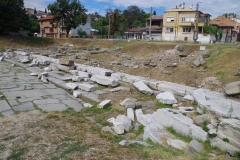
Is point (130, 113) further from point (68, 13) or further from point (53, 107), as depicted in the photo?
point (68, 13)

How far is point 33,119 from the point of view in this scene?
14.4 feet

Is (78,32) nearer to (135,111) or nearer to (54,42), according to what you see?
(54,42)

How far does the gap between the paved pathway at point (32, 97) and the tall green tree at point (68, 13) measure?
2848 cm

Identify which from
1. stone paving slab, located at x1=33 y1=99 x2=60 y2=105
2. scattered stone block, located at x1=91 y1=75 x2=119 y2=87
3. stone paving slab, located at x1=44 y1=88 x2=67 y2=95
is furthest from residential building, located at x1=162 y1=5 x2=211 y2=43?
stone paving slab, located at x1=33 y1=99 x2=60 y2=105

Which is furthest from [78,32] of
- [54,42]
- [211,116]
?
[211,116]

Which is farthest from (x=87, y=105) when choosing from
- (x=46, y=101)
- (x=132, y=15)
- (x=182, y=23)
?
(x=132, y=15)

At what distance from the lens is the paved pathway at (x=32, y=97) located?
17.4ft

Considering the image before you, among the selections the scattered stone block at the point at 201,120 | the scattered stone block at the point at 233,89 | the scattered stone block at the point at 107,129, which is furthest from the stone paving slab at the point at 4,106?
the scattered stone block at the point at 233,89

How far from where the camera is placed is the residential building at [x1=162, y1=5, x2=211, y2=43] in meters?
36.3

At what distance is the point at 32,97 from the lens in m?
6.11

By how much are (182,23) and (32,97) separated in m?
36.0

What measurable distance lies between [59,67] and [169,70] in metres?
6.18

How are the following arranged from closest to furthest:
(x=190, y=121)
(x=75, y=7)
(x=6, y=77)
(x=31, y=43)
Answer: (x=190, y=121) → (x=6, y=77) → (x=31, y=43) → (x=75, y=7)

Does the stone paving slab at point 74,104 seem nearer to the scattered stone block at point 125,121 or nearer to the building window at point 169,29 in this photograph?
the scattered stone block at point 125,121
